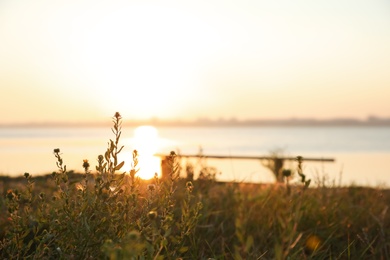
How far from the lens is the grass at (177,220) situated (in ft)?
9.15

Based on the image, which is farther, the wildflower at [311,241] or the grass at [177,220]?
the wildflower at [311,241]

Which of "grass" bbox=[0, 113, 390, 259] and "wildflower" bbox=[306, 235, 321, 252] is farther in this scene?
"wildflower" bbox=[306, 235, 321, 252]

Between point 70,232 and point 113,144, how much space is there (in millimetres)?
642

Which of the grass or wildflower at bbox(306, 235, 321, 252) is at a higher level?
the grass

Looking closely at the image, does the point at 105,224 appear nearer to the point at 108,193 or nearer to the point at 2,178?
the point at 108,193

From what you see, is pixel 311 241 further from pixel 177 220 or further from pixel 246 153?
pixel 246 153

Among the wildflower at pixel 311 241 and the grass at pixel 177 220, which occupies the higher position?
the grass at pixel 177 220

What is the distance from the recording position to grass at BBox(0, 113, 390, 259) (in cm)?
279

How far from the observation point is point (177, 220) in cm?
512

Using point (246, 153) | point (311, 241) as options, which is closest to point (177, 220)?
point (311, 241)

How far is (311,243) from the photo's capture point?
468 centimetres

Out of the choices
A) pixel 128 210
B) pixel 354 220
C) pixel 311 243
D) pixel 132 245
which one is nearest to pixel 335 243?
pixel 311 243

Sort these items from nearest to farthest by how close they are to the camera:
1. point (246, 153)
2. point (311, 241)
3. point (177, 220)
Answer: point (311, 241)
point (177, 220)
point (246, 153)

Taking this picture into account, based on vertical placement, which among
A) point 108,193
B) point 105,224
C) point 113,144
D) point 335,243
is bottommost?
point 335,243
